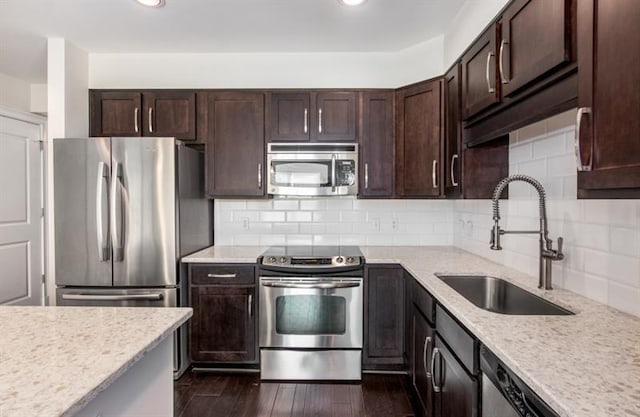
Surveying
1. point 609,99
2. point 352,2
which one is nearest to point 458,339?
point 609,99

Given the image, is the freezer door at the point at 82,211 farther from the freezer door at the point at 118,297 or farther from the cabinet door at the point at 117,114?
the cabinet door at the point at 117,114

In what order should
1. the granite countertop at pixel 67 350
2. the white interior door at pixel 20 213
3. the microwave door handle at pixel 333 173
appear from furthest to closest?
1. the white interior door at pixel 20 213
2. the microwave door handle at pixel 333 173
3. the granite countertop at pixel 67 350

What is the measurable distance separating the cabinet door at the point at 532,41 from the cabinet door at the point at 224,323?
2098 mm

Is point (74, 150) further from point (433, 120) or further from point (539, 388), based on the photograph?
point (539, 388)

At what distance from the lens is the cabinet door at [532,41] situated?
1.25 m

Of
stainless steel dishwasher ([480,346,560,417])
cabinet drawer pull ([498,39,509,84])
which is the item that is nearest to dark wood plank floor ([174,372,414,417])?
stainless steel dishwasher ([480,346,560,417])

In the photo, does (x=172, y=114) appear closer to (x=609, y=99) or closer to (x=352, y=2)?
(x=352, y=2)

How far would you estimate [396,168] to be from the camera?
3029 millimetres

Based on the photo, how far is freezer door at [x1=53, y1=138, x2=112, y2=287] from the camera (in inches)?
104

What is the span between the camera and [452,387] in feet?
5.16

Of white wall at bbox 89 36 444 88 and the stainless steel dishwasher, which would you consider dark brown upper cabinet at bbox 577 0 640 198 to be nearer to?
the stainless steel dishwasher

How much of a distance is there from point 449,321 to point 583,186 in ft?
2.60

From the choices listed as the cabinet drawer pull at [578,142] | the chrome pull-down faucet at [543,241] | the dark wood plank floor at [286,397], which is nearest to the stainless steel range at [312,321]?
the dark wood plank floor at [286,397]

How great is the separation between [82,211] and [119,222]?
11.2 inches
